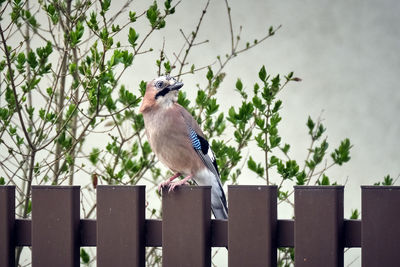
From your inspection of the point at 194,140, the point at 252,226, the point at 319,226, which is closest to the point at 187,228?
the point at 252,226

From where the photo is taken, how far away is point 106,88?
4594mm

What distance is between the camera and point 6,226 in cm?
363

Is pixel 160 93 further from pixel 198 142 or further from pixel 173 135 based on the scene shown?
pixel 198 142

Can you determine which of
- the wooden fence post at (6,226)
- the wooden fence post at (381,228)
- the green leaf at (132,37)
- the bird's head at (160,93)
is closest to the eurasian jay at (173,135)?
the bird's head at (160,93)

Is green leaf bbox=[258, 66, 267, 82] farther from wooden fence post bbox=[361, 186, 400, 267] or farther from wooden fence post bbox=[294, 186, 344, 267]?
wooden fence post bbox=[361, 186, 400, 267]

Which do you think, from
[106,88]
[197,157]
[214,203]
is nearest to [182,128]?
[197,157]

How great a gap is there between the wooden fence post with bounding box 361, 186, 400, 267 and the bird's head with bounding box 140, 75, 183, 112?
4.18 ft

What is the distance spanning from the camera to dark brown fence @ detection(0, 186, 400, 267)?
121 inches

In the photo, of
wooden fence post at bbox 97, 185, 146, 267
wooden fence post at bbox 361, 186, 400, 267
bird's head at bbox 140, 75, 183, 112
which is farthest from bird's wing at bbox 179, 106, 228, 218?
wooden fence post at bbox 361, 186, 400, 267

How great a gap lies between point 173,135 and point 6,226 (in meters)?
0.98

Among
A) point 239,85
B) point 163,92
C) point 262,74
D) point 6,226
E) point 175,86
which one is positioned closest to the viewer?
point 6,226

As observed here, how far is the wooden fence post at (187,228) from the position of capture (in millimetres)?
3262

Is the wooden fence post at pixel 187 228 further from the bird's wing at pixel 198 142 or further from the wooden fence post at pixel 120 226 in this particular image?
the bird's wing at pixel 198 142

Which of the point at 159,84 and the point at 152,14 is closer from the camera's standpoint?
the point at 159,84
